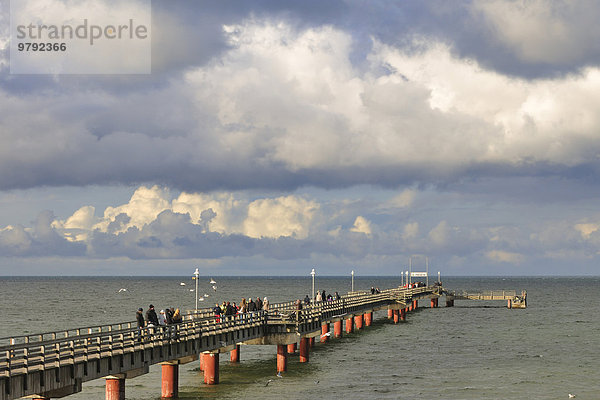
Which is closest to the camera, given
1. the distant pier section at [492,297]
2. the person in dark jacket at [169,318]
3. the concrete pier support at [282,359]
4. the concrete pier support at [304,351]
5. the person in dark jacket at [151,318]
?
the person in dark jacket at [151,318]

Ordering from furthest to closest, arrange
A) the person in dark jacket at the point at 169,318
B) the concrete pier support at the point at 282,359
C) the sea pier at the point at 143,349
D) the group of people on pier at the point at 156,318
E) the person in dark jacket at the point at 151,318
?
Answer: the concrete pier support at the point at 282,359, the person in dark jacket at the point at 169,318, the person in dark jacket at the point at 151,318, the group of people on pier at the point at 156,318, the sea pier at the point at 143,349

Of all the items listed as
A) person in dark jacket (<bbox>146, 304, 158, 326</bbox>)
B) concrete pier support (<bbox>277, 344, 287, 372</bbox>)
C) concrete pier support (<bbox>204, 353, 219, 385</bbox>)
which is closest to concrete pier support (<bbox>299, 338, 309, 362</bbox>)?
concrete pier support (<bbox>277, 344, 287, 372</bbox>)

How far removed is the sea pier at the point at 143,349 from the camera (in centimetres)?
2827

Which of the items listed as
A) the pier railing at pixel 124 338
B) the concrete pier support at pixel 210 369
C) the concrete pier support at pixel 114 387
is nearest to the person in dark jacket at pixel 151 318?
the pier railing at pixel 124 338

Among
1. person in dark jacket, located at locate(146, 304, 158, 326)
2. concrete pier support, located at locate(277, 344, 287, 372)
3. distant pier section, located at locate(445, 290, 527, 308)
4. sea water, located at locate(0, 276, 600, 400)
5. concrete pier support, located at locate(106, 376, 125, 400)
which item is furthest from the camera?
distant pier section, located at locate(445, 290, 527, 308)

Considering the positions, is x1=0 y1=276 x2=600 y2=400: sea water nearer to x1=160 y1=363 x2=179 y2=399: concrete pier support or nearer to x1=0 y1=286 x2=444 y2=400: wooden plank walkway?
x1=160 y1=363 x2=179 y2=399: concrete pier support

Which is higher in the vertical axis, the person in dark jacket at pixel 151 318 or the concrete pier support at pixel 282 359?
the person in dark jacket at pixel 151 318

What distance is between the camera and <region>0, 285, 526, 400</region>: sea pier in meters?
28.3

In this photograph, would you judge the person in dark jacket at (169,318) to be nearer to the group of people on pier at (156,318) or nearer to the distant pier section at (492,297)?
the group of people on pier at (156,318)

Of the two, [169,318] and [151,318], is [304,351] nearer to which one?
[169,318]

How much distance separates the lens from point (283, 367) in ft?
168

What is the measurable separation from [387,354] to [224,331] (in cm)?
2394

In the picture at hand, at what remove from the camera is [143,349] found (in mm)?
35781

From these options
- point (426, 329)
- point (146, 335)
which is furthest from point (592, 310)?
point (146, 335)
